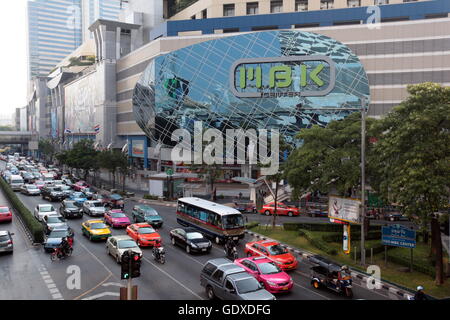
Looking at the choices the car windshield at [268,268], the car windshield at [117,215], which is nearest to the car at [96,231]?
the car windshield at [117,215]

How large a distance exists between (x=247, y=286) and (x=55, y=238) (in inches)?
657

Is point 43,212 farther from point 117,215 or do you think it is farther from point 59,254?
point 59,254

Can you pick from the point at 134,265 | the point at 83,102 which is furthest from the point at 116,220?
the point at 83,102

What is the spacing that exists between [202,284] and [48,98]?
177114 millimetres

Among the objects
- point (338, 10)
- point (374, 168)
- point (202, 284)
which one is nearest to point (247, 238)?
point (374, 168)

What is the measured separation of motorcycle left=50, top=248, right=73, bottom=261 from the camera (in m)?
25.4

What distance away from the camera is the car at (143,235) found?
94.0ft

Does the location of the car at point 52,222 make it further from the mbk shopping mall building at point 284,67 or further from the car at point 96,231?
the mbk shopping mall building at point 284,67

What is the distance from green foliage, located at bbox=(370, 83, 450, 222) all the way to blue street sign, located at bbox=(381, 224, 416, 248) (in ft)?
6.63

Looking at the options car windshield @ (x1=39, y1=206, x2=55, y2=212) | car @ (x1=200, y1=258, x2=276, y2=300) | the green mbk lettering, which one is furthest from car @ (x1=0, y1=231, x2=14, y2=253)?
the green mbk lettering

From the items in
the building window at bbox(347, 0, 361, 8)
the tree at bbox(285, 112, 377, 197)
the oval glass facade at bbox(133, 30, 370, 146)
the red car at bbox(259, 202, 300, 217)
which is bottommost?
the red car at bbox(259, 202, 300, 217)

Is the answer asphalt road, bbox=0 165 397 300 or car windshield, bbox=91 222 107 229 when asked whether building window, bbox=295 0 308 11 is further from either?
car windshield, bbox=91 222 107 229
